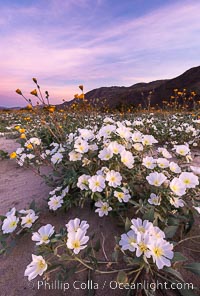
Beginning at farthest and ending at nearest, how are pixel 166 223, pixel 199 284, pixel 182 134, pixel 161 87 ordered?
1. pixel 161 87
2. pixel 182 134
3. pixel 166 223
4. pixel 199 284

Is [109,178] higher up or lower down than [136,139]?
lower down

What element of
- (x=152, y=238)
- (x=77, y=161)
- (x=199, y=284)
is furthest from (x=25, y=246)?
(x=199, y=284)

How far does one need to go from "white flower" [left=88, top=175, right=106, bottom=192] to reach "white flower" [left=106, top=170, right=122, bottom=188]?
45mm

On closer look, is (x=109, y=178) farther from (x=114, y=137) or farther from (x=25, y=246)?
(x=25, y=246)

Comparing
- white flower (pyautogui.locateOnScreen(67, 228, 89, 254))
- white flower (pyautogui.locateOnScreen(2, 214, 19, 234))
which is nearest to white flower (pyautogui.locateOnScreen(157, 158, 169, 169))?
white flower (pyautogui.locateOnScreen(67, 228, 89, 254))

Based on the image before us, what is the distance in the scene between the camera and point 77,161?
1944 mm

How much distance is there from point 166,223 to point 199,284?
358 mm

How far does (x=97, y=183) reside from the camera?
1.56 meters

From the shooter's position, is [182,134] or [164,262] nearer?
[164,262]

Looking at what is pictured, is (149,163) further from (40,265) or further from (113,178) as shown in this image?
(40,265)

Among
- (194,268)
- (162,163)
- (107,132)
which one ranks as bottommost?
(194,268)

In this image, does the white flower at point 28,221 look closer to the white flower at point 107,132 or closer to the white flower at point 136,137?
the white flower at point 107,132

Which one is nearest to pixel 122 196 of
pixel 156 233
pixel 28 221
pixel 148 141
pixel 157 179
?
pixel 157 179

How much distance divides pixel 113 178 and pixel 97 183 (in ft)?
0.41
